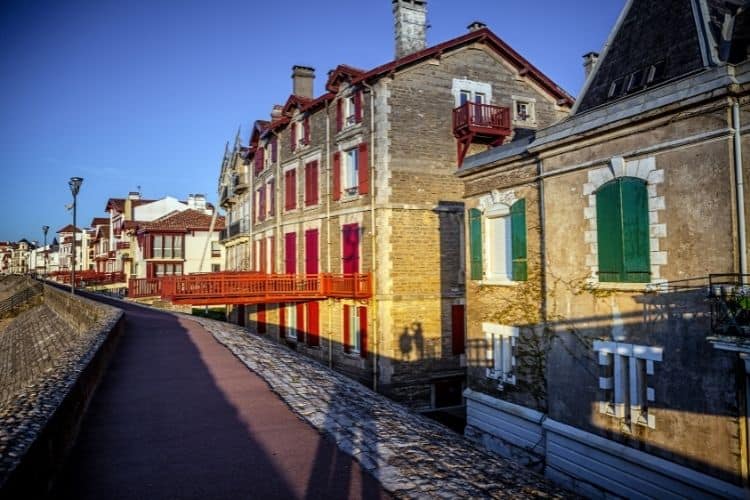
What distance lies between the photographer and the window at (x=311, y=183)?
22.3 m

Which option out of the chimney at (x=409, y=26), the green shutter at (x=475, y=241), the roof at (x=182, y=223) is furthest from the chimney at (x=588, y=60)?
the roof at (x=182, y=223)

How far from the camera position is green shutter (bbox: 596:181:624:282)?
984 cm

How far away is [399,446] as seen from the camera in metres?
7.88

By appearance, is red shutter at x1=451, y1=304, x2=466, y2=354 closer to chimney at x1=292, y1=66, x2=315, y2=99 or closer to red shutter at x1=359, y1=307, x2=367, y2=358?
red shutter at x1=359, y1=307, x2=367, y2=358

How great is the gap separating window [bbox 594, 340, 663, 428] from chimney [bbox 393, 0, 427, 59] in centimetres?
1414

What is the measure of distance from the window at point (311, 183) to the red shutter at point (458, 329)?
25.4 ft

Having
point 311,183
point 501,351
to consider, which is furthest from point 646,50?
point 311,183

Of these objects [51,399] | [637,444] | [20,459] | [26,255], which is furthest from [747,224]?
[26,255]

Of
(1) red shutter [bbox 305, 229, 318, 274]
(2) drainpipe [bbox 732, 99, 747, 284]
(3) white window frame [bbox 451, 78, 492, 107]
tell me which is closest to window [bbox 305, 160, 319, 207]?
(1) red shutter [bbox 305, 229, 318, 274]

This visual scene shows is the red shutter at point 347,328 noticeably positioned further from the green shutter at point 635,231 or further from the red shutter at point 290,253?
the green shutter at point 635,231

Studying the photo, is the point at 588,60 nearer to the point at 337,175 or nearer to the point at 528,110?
the point at 528,110

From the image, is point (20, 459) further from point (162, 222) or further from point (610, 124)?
point (162, 222)

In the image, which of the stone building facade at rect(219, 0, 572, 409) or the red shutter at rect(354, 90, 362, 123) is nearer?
the stone building facade at rect(219, 0, 572, 409)

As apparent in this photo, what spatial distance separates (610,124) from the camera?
985cm
